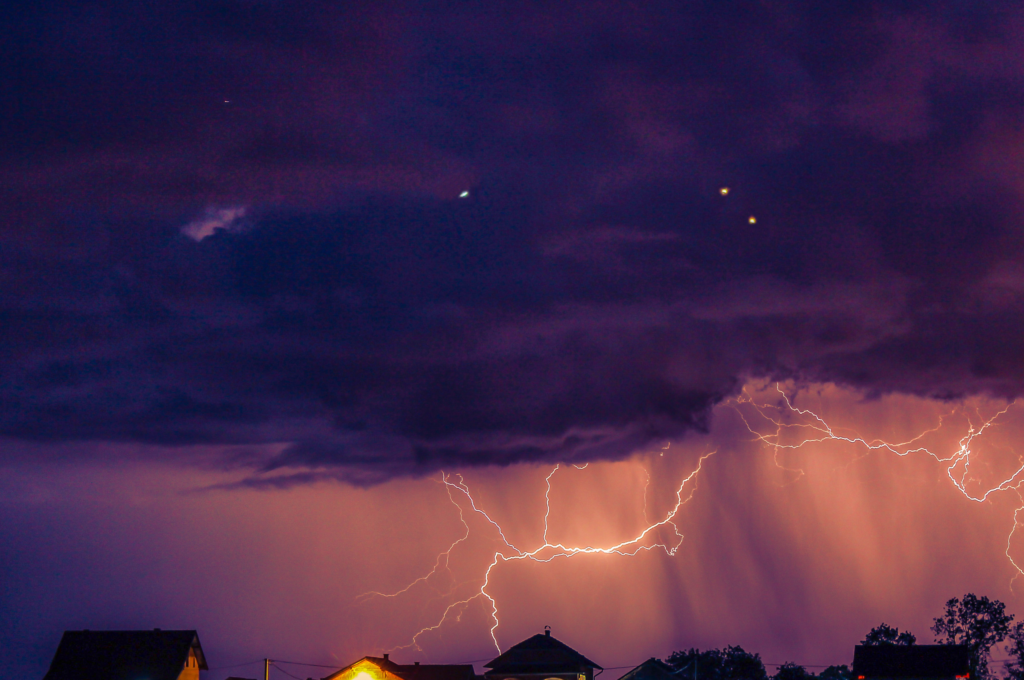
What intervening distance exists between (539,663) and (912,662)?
2130 cm

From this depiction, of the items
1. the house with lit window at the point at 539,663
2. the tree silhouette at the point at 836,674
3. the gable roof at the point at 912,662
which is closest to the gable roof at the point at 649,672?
the house with lit window at the point at 539,663

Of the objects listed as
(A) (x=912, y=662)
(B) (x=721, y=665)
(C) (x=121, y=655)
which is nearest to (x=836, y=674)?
(B) (x=721, y=665)

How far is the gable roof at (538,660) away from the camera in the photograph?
54.4 m

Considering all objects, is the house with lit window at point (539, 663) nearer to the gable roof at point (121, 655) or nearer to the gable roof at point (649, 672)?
the gable roof at point (649, 672)

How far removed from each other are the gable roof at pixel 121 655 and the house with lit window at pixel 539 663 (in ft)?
53.4

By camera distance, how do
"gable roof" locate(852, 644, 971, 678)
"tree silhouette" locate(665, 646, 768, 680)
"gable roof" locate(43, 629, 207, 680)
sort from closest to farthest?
"gable roof" locate(43, 629, 207, 680) < "gable roof" locate(852, 644, 971, 678) < "tree silhouette" locate(665, 646, 768, 680)

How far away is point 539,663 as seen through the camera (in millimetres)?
54500

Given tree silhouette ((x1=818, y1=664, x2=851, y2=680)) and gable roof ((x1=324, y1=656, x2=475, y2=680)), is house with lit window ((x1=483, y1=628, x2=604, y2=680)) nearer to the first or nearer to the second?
gable roof ((x1=324, y1=656, x2=475, y2=680))

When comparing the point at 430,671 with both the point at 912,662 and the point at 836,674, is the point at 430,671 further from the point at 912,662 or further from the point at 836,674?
the point at 836,674

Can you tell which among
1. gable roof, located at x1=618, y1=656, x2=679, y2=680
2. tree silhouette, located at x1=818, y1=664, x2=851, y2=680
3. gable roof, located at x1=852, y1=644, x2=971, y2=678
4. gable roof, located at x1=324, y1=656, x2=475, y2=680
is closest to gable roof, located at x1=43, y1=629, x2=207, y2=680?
gable roof, located at x1=324, y1=656, x2=475, y2=680

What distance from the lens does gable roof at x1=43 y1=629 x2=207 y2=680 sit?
53.0m

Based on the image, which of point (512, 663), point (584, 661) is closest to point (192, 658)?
point (512, 663)

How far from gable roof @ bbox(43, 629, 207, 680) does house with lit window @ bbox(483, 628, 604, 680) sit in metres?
16.3

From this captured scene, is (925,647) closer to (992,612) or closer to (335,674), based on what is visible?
(992,612)
